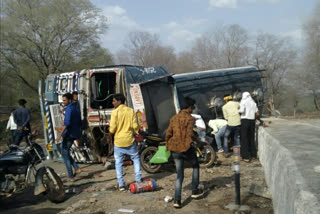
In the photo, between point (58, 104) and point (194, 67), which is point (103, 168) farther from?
point (194, 67)

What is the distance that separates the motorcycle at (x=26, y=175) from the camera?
499cm

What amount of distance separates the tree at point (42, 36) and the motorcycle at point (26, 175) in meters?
19.3

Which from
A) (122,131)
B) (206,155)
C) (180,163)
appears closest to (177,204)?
(180,163)

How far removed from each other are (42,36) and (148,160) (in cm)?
1940

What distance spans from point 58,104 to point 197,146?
4105 mm

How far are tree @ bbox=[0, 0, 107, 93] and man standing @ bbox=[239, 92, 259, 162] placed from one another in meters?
19.4

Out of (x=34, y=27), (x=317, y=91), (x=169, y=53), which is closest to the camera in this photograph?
(x=34, y=27)

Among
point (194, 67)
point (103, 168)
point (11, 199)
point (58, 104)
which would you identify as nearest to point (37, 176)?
point (11, 199)

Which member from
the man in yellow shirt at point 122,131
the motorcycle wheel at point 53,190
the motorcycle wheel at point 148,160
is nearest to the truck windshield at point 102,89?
the motorcycle wheel at point 148,160

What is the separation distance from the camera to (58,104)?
27.3 ft

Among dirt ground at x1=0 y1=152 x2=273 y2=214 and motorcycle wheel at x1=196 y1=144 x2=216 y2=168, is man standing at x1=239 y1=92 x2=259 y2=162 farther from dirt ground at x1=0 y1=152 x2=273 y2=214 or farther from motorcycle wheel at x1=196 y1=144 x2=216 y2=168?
motorcycle wheel at x1=196 y1=144 x2=216 y2=168

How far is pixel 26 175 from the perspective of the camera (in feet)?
16.6

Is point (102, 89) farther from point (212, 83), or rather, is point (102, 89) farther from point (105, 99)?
point (212, 83)

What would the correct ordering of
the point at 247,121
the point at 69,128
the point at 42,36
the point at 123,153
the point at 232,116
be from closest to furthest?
the point at 123,153 → the point at 69,128 → the point at 247,121 → the point at 232,116 → the point at 42,36
